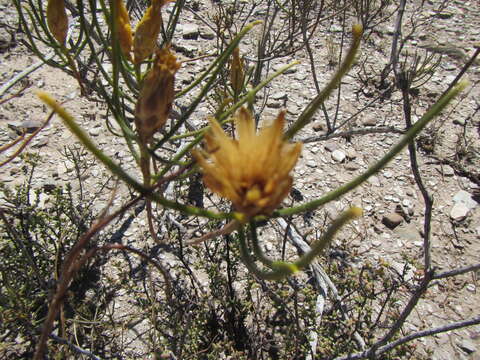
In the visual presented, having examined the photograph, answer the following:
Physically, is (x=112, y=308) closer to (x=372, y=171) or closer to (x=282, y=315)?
(x=282, y=315)

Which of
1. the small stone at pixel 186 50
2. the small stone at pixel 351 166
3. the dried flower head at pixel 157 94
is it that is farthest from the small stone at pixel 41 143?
the small stone at pixel 351 166

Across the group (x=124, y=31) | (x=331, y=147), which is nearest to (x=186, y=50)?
(x=331, y=147)

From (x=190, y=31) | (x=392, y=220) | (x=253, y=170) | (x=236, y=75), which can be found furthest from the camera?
(x=190, y=31)

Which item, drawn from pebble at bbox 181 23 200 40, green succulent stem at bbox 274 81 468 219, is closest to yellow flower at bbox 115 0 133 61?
green succulent stem at bbox 274 81 468 219

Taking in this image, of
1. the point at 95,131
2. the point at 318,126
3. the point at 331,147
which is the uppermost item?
the point at 95,131

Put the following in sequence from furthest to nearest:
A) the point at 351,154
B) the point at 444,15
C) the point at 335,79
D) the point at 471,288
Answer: the point at 444,15 < the point at 351,154 < the point at 471,288 < the point at 335,79

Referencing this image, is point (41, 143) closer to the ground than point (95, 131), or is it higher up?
closer to the ground

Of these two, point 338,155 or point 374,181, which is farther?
point 338,155

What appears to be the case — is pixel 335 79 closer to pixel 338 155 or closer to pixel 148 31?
pixel 148 31
